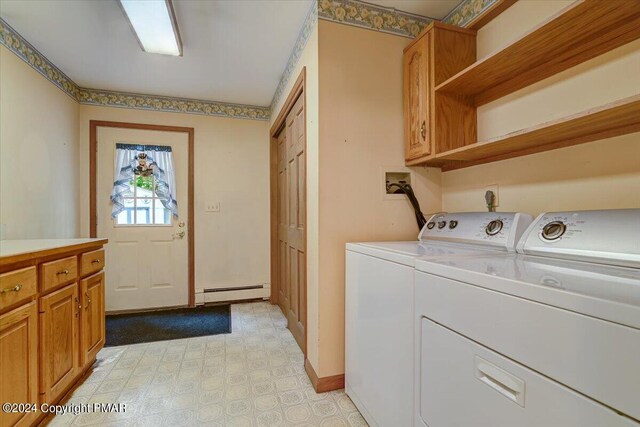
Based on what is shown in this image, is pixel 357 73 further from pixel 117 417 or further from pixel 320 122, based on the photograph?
pixel 117 417

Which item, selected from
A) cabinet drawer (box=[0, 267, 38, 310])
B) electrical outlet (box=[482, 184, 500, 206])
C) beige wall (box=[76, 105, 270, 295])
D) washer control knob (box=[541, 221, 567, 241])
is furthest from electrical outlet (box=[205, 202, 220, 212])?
washer control knob (box=[541, 221, 567, 241])

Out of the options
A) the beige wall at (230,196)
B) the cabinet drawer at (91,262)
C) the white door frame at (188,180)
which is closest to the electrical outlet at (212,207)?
the beige wall at (230,196)

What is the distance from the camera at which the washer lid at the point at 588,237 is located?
0.84 metres

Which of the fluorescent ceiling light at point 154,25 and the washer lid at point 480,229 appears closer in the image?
the washer lid at point 480,229

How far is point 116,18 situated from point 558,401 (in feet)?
9.29

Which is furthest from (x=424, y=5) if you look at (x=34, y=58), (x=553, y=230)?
(x=34, y=58)

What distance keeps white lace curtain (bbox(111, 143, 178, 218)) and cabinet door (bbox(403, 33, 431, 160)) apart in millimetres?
2596

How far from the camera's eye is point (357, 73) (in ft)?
5.80

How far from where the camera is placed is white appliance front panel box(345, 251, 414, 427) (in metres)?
1.12

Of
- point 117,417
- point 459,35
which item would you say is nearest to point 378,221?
point 459,35

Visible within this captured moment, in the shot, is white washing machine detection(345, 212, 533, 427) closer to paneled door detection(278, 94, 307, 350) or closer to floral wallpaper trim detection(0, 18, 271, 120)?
paneled door detection(278, 94, 307, 350)

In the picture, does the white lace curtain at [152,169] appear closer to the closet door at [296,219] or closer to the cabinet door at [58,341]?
the closet door at [296,219]

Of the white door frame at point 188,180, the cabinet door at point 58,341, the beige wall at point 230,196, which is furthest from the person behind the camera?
the beige wall at point 230,196

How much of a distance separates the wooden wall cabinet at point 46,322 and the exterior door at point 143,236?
120cm
